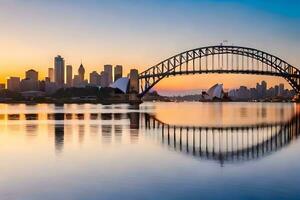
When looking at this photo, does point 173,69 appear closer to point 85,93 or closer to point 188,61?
point 188,61

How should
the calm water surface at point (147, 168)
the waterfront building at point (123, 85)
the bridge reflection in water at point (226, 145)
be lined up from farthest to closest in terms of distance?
the waterfront building at point (123, 85) < the bridge reflection in water at point (226, 145) < the calm water surface at point (147, 168)

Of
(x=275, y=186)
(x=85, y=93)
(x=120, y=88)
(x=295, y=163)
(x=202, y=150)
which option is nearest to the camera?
(x=275, y=186)

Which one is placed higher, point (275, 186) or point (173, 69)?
point (173, 69)

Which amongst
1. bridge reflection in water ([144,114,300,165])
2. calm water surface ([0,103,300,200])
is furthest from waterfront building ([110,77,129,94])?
calm water surface ([0,103,300,200])

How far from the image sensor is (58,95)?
189375 mm

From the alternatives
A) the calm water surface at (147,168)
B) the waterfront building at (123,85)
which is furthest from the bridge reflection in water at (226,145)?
the waterfront building at (123,85)

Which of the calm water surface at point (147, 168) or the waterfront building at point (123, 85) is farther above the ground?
the waterfront building at point (123, 85)

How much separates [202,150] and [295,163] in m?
5.47

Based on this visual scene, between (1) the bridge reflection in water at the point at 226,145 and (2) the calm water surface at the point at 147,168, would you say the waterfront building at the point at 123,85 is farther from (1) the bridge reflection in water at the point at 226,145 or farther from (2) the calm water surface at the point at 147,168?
(2) the calm water surface at the point at 147,168

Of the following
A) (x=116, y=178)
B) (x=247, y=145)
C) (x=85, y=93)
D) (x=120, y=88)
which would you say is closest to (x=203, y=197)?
(x=116, y=178)

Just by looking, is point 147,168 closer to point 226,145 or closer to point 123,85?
point 226,145

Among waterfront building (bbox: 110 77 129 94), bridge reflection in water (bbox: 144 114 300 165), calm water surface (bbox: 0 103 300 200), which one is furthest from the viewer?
waterfront building (bbox: 110 77 129 94)

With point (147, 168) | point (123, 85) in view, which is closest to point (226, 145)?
point (147, 168)

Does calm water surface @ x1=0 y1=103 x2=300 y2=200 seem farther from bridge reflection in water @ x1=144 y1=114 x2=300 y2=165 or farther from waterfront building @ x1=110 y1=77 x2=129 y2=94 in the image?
waterfront building @ x1=110 y1=77 x2=129 y2=94
